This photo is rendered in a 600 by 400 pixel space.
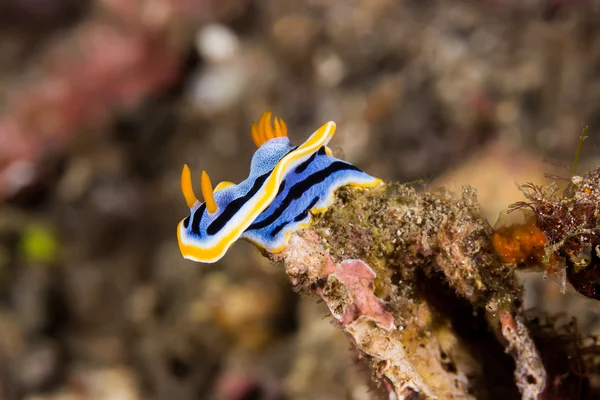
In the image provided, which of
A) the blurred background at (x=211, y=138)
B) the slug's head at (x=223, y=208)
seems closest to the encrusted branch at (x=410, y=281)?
the slug's head at (x=223, y=208)

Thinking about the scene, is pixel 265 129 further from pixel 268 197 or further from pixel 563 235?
pixel 563 235

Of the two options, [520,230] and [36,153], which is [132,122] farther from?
[520,230]

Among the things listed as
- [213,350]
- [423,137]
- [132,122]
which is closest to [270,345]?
[213,350]

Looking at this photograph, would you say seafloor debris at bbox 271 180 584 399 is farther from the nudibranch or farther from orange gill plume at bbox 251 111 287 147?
orange gill plume at bbox 251 111 287 147

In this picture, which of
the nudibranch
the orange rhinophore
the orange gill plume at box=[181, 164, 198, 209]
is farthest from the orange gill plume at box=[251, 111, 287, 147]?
the orange rhinophore

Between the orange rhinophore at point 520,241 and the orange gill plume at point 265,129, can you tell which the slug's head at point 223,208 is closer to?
the orange gill plume at point 265,129

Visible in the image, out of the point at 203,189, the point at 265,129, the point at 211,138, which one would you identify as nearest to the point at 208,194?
the point at 203,189
